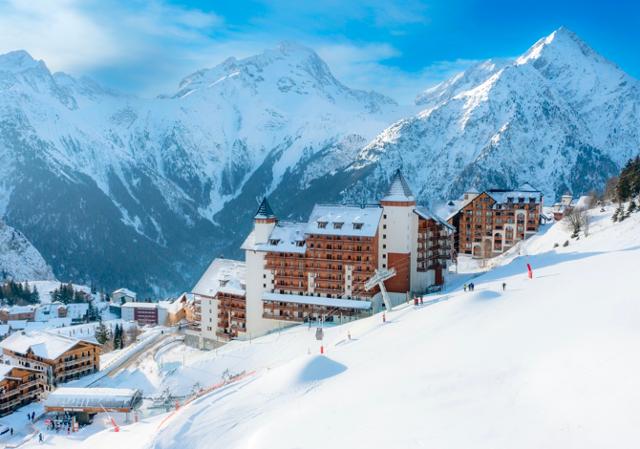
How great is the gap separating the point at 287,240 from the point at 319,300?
1129cm

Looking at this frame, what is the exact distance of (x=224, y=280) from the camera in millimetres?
97188

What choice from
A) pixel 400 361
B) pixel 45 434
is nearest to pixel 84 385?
pixel 45 434

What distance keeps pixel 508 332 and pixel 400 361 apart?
7.86m

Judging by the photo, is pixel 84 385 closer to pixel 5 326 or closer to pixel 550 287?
pixel 550 287

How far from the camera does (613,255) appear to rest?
62.8m

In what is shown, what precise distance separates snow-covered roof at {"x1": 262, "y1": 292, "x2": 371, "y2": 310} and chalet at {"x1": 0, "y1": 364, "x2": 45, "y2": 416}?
3541cm

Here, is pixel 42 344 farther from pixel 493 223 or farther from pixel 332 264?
pixel 493 223

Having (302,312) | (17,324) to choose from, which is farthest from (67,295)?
(302,312)

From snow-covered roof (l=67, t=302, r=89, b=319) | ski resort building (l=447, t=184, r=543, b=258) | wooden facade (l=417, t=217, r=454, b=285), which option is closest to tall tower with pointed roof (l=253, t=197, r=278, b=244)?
wooden facade (l=417, t=217, r=454, b=285)

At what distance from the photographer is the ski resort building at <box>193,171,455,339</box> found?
289ft

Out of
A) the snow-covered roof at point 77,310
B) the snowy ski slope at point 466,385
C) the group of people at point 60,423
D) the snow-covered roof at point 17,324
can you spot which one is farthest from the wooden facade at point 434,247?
the snow-covered roof at point 77,310

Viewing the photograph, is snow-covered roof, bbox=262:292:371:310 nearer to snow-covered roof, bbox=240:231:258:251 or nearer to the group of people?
snow-covered roof, bbox=240:231:258:251

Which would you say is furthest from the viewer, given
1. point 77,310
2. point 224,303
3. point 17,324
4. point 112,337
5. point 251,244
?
point 77,310

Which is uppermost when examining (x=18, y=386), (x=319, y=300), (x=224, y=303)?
(x=319, y=300)
